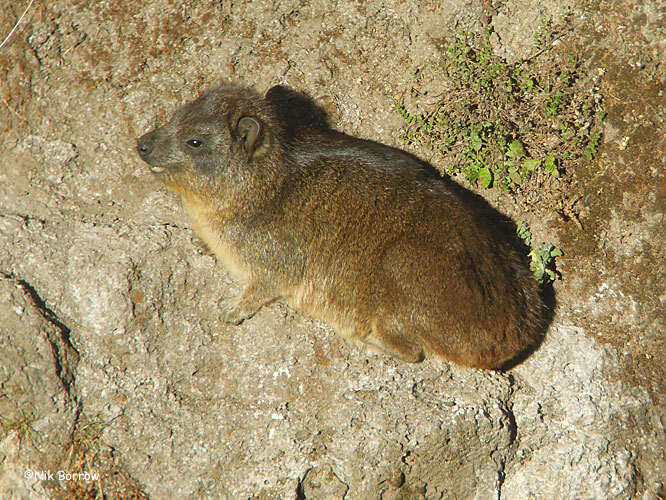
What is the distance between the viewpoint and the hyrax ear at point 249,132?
200 inches

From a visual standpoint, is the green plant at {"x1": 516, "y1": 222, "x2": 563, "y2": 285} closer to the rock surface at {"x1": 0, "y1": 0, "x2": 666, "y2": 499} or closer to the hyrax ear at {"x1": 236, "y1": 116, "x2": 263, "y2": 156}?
the rock surface at {"x1": 0, "y1": 0, "x2": 666, "y2": 499}

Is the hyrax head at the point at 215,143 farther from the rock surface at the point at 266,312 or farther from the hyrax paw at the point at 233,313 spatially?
the hyrax paw at the point at 233,313

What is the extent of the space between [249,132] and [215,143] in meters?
0.31

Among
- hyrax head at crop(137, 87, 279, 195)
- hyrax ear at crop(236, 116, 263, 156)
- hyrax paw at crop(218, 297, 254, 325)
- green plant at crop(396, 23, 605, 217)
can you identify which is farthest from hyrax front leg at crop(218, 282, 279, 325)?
green plant at crop(396, 23, 605, 217)

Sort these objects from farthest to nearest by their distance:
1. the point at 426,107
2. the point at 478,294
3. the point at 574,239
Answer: the point at 426,107 < the point at 574,239 < the point at 478,294

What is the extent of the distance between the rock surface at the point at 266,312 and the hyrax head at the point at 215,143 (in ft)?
2.63

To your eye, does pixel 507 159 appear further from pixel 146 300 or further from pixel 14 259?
pixel 14 259

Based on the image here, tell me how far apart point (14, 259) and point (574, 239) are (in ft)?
16.9

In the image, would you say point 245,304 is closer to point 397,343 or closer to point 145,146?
point 397,343

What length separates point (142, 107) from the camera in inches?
241

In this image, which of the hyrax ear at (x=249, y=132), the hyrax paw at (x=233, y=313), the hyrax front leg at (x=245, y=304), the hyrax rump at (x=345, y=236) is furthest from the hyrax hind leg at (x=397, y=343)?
the hyrax ear at (x=249, y=132)

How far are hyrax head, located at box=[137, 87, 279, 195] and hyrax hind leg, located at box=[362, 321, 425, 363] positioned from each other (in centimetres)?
171

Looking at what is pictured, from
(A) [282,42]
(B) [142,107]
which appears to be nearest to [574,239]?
(A) [282,42]

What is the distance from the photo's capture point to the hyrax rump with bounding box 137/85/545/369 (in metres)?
4.83
